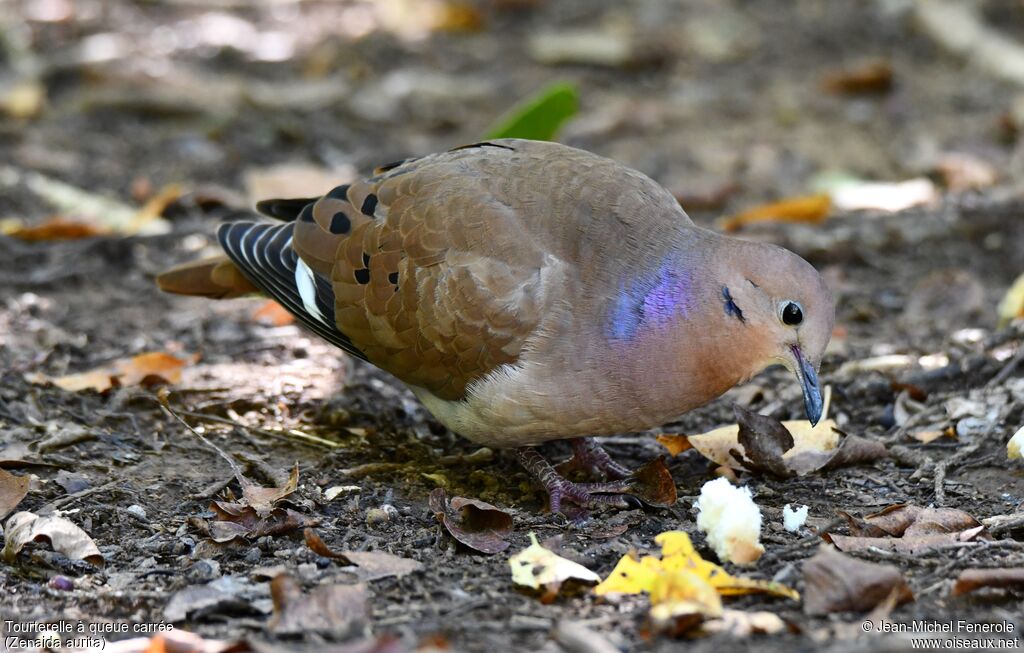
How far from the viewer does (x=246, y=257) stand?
4414 millimetres

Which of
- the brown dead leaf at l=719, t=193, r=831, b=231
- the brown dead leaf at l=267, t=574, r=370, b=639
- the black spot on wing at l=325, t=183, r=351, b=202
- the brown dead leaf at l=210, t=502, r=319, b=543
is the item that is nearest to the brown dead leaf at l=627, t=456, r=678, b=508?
the brown dead leaf at l=210, t=502, r=319, b=543

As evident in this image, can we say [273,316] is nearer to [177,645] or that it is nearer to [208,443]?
[208,443]

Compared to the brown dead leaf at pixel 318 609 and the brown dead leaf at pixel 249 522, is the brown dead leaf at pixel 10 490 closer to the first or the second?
the brown dead leaf at pixel 249 522

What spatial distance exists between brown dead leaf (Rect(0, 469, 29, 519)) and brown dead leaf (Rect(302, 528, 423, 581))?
875 millimetres

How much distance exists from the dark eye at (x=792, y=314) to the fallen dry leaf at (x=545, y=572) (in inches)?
39.2

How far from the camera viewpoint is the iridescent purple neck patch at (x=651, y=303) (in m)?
3.70

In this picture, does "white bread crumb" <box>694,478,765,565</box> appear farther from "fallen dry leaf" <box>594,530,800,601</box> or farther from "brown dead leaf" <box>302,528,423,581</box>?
"brown dead leaf" <box>302,528,423,581</box>

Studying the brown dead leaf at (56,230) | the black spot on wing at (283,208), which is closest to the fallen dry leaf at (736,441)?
the black spot on wing at (283,208)

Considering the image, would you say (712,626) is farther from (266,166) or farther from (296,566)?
(266,166)

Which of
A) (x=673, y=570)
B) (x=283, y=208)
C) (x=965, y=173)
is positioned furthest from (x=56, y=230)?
(x=965, y=173)

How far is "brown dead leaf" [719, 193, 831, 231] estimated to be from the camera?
6000 mm

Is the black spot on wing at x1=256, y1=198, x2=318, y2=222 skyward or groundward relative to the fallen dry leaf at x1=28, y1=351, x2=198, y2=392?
skyward

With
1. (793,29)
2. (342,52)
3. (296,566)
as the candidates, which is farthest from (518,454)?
(793,29)

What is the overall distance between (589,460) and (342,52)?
5.05 metres
